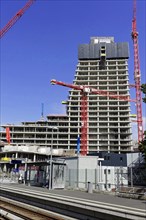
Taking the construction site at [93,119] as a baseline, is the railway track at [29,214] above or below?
below

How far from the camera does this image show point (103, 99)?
15775 centimetres

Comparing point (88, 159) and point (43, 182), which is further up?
point (88, 159)

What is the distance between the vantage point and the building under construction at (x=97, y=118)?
142375mm

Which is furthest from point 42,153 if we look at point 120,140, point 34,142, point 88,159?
point 88,159

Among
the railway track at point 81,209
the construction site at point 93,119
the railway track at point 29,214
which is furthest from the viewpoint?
the construction site at point 93,119

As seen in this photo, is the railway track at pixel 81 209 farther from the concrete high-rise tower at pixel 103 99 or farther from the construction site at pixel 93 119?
the concrete high-rise tower at pixel 103 99

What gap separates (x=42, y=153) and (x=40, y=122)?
29695 mm

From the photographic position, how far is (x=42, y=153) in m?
123

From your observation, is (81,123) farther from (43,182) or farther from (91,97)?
(43,182)

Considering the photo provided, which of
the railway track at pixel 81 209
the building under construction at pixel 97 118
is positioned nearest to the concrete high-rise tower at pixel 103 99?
the building under construction at pixel 97 118

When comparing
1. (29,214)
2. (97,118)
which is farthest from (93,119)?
(29,214)

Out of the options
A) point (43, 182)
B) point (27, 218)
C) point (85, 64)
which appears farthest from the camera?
point (85, 64)

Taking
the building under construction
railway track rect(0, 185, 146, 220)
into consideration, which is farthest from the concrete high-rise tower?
railway track rect(0, 185, 146, 220)

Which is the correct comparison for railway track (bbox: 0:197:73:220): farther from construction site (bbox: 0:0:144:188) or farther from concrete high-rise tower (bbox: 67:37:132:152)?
concrete high-rise tower (bbox: 67:37:132:152)
